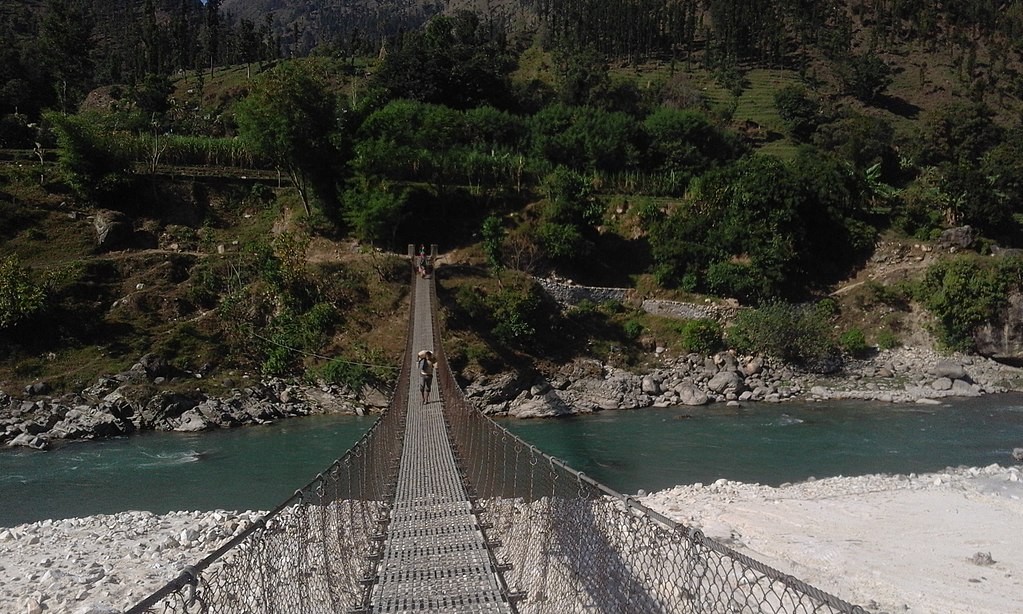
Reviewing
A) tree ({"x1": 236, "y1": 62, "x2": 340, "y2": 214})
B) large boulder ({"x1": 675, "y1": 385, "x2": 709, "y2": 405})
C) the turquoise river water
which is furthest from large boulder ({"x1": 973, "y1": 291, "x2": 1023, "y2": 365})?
tree ({"x1": 236, "y1": 62, "x2": 340, "y2": 214})

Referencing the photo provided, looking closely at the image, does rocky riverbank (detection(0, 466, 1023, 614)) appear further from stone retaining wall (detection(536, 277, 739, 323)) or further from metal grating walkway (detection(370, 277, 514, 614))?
stone retaining wall (detection(536, 277, 739, 323))

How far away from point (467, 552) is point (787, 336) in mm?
14325

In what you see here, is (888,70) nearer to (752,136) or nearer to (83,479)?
(752,136)

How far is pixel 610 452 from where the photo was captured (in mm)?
11656

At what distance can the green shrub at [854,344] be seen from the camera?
17.2 metres

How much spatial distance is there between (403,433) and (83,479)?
236 inches

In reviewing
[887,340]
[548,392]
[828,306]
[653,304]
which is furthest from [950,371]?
[548,392]

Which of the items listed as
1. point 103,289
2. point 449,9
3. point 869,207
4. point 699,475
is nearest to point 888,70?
point 869,207

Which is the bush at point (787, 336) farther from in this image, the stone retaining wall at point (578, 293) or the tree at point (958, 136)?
the tree at point (958, 136)

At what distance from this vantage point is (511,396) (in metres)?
15.3

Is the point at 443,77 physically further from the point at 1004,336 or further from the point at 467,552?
the point at 467,552

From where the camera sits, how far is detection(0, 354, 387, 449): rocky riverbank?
12.6 m

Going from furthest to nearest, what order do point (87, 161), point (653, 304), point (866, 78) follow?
point (866, 78), point (87, 161), point (653, 304)

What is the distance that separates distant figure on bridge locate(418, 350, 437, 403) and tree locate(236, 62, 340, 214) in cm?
1070
